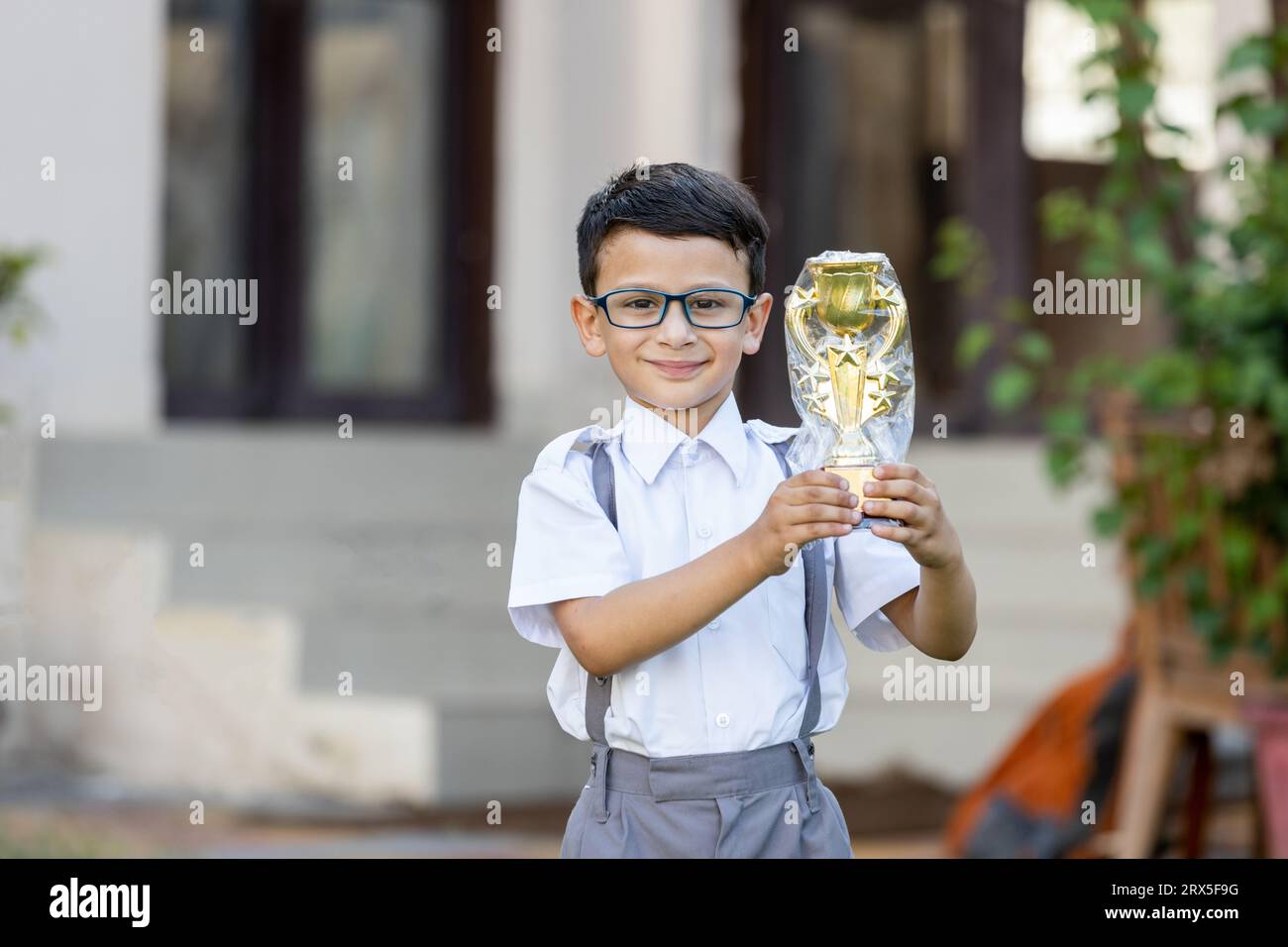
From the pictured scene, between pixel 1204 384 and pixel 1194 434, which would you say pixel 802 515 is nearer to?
pixel 1204 384

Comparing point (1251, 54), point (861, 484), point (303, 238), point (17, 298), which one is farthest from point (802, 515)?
point (303, 238)

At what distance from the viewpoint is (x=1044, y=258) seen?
6.12 meters

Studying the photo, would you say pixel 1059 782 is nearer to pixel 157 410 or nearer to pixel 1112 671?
pixel 1112 671

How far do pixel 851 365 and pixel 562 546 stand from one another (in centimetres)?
20

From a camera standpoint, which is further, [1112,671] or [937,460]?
[937,460]

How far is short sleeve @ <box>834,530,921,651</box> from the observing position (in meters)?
1.02

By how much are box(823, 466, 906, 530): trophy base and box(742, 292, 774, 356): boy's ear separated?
0.09 meters

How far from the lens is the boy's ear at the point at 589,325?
0.98 metres

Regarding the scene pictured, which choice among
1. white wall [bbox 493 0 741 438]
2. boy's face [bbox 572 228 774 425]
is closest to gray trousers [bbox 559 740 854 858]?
boy's face [bbox 572 228 774 425]

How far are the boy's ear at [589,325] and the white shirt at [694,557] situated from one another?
55 millimetres

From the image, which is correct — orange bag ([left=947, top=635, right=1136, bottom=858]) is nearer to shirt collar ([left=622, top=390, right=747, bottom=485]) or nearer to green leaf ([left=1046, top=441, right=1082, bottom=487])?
green leaf ([left=1046, top=441, right=1082, bottom=487])

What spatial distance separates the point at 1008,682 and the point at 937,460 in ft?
2.71
